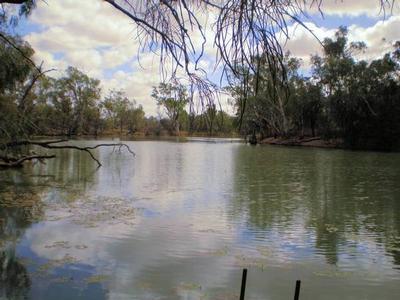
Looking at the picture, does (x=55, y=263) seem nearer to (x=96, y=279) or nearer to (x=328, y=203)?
(x=96, y=279)

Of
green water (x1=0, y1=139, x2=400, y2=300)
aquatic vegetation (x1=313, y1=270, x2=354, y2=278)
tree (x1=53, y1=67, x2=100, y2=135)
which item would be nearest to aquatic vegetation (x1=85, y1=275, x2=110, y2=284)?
green water (x1=0, y1=139, x2=400, y2=300)

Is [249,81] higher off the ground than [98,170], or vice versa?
[249,81]

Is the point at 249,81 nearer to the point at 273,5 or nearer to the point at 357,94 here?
the point at 273,5

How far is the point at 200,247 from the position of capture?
303 inches

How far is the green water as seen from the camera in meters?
5.80

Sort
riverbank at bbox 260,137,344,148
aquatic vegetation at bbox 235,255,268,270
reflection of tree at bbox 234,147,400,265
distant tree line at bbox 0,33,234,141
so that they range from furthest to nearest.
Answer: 1. riverbank at bbox 260,137,344,148
2. reflection of tree at bbox 234,147,400,265
3. aquatic vegetation at bbox 235,255,268,270
4. distant tree line at bbox 0,33,234,141

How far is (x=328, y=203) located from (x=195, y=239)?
529cm

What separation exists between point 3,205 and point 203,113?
32.5 ft

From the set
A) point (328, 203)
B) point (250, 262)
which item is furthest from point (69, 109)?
point (250, 262)

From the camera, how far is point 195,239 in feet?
27.0

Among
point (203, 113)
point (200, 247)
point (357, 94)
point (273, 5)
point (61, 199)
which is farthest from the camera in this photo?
point (357, 94)

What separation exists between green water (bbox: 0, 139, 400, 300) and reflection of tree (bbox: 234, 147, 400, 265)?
3cm

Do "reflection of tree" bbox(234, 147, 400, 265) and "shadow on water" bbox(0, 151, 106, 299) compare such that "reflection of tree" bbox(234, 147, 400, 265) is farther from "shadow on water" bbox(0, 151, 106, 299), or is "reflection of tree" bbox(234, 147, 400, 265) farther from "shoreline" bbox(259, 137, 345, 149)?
"shoreline" bbox(259, 137, 345, 149)

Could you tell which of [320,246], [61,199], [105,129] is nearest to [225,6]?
[320,246]
